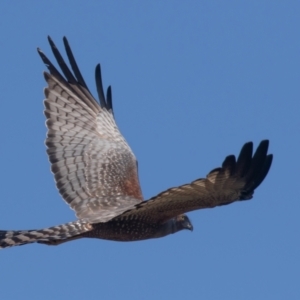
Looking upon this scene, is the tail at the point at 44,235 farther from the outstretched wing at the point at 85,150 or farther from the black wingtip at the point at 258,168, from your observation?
the black wingtip at the point at 258,168

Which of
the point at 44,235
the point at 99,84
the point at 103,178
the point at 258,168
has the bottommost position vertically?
the point at 44,235

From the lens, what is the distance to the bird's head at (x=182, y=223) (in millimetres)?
14469

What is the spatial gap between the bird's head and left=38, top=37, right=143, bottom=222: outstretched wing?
0.61m

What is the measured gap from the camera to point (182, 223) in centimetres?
1463

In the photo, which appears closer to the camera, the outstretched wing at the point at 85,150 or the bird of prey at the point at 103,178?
the bird of prey at the point at 103,178

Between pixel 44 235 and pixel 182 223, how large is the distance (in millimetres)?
2300

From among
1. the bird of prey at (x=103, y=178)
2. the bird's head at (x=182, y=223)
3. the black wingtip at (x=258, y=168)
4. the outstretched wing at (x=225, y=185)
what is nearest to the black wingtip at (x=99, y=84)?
the bird of prey at (x=103, y=178)

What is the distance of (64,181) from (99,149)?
1022mm

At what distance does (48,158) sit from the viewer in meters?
Result: 15.0

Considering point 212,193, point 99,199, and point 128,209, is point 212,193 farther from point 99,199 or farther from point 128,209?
point 99,199

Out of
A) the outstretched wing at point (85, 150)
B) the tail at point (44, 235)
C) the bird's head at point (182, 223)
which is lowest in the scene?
the tail at point (44, 235)

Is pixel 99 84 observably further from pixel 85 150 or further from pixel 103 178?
pixel 103 178

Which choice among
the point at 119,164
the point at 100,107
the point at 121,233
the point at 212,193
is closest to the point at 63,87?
the point at 100,107

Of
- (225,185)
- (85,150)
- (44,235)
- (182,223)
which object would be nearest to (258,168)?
(225,185)
